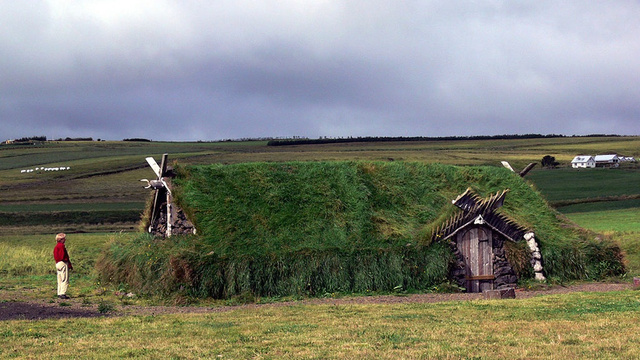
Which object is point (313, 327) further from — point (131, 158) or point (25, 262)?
point (131, 158)

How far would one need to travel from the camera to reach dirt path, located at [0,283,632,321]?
20.7 m

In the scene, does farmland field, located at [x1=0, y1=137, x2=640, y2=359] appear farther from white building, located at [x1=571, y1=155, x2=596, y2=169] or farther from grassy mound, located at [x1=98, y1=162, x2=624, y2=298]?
white building, located at [x1=571, y1=155, x2=596, y2=169]

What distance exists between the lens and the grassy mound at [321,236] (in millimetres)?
25188

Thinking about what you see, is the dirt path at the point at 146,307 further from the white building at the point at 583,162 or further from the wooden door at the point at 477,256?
the white building at the point at 583,162

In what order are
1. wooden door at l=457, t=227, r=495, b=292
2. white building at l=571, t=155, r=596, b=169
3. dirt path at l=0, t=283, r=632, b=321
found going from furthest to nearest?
white building at l=571, t=155, r=596, b=169, wooden door at l=457, t=227, r=495, b=292, dirt path at l=0, t=283, r=632, b=321

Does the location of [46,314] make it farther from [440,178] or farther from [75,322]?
[440,178]

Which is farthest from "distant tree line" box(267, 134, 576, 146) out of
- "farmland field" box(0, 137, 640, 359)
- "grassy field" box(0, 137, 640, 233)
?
"farmland field" box(0, 137, 640, 359)

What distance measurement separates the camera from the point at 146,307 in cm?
2320

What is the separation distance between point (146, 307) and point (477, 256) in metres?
12.4

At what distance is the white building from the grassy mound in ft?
261

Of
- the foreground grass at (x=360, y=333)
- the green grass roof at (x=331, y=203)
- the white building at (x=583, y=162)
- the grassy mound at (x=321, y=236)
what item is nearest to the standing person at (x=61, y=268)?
the grassy mound at (x=321, y=236)

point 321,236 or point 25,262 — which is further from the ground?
point 321,236

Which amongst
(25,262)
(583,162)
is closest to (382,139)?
(583,162)

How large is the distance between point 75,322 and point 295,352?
770cm
